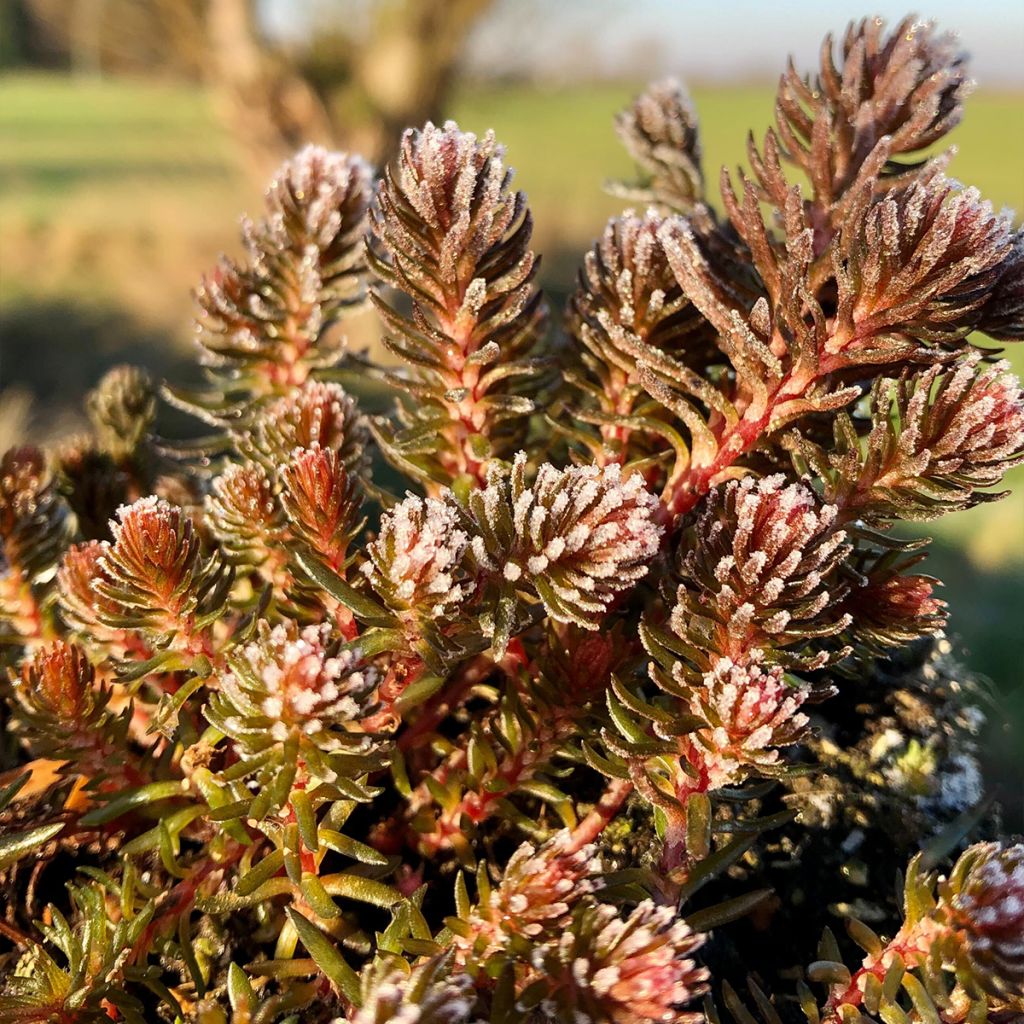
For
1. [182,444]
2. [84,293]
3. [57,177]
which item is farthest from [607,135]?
[182,444]

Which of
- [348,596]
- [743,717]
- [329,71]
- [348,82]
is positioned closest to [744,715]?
[743,717]

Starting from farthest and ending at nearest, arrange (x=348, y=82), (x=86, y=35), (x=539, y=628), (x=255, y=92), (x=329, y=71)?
(x=86, y=35) → (x=329, y=71) → (x=348, y=82) → (x=255, y=92) → (x=539, y=628)

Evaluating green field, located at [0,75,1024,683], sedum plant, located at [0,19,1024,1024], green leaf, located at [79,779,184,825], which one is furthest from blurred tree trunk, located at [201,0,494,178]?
green leaf, located at [79,779,184,825]

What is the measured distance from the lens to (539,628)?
0.81 m

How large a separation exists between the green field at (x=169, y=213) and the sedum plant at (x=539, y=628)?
0.55 metres

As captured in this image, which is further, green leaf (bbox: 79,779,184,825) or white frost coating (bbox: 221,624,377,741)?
green leaf (bbox: 79,779,184,825)

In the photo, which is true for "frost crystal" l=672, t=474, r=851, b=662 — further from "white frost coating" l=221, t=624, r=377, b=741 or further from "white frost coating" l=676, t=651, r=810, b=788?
"white frost coating" l=221, t=624, r=377, b=741

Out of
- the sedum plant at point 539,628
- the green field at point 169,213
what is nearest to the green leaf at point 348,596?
the sedum plant at point 539,628

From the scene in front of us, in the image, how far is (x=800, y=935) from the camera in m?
0.72

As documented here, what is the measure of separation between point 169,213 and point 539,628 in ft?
28.1

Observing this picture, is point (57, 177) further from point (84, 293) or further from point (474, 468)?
point (474, 468)

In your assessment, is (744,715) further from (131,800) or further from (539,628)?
(131,800)

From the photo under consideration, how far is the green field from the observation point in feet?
6.38

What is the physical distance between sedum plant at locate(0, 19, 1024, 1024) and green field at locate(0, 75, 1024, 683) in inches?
21.5
